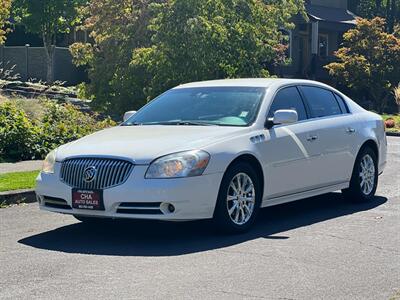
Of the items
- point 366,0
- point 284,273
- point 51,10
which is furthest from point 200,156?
point 366,0

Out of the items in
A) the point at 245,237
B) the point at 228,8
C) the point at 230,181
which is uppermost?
the point at 228,8

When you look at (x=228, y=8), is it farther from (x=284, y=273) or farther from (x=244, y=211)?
(x=284, y=273)

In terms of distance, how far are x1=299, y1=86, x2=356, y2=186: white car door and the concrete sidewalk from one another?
5.20 metres

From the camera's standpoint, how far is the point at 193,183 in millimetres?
8047

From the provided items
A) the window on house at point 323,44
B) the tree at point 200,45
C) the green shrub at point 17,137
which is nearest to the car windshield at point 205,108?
the green shrub at point 17,137

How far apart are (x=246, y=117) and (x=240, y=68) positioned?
42.9 feet

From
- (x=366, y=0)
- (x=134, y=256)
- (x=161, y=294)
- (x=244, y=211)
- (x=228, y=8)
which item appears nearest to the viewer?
(x=161, y=294)

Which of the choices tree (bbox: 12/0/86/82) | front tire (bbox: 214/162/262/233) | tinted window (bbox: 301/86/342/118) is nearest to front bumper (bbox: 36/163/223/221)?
front tire (bbox: 214/162/262/233)

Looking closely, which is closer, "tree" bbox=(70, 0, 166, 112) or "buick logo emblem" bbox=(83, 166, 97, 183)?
"buick logo emblem" bbox=(83, 166, 97, 183)

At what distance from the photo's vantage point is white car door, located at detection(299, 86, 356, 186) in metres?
9.96

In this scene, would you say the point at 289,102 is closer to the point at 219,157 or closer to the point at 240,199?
the point at 240,199

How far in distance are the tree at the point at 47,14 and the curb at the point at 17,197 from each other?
1014 inches

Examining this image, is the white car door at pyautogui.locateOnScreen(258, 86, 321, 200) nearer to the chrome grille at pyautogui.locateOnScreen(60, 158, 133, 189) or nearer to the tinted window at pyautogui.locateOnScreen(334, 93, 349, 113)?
the tinted window at pyautogui.locateOnScreen(334, 93, 349, 113)

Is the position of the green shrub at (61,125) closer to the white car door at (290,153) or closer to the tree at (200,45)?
the tree at (200,45)
